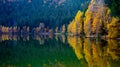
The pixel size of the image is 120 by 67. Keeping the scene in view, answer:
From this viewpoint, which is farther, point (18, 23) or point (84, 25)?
point (18, 23)

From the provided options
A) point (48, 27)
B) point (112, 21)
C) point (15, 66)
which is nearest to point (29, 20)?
point (48, 27)

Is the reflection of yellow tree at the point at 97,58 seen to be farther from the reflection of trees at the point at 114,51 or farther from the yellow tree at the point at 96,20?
the yellow tree at the point at 96,20

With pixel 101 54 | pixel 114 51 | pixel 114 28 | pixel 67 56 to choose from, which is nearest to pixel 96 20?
pixel 114 28

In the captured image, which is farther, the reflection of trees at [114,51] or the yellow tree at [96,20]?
the yellow tree at [96,20]

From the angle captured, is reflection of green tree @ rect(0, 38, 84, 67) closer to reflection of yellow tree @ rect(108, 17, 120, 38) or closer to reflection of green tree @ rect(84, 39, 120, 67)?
reflection of green tree @ rect(84, 39, 120, 67)

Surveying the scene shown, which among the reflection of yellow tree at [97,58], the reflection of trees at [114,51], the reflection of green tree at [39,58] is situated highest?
the reflection of trees at [114,51]

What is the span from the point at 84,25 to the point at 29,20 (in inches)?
4179

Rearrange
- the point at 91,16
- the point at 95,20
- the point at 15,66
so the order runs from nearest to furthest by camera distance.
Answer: the point at 15,66
the point at 95,20
the point at 91,16

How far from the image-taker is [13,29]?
187875 mm

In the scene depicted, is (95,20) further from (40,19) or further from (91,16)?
(40,19)

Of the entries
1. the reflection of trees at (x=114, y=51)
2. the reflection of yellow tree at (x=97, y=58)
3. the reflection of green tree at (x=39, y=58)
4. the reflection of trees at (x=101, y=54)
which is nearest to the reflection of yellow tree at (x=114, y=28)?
the reflection of trees at (x=101, y=54)

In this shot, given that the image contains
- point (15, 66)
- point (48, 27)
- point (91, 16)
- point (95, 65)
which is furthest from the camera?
point (48, 27)

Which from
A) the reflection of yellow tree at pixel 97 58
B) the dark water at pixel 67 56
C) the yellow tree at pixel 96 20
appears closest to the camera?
the reflection of yellow tree at pixel 97 58

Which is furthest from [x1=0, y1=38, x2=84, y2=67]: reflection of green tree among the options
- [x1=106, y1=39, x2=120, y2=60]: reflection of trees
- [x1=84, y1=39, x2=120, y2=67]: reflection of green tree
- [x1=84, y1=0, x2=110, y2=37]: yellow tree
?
[x1=84, y1=0, x2=110, y2=37]: yellow tree
